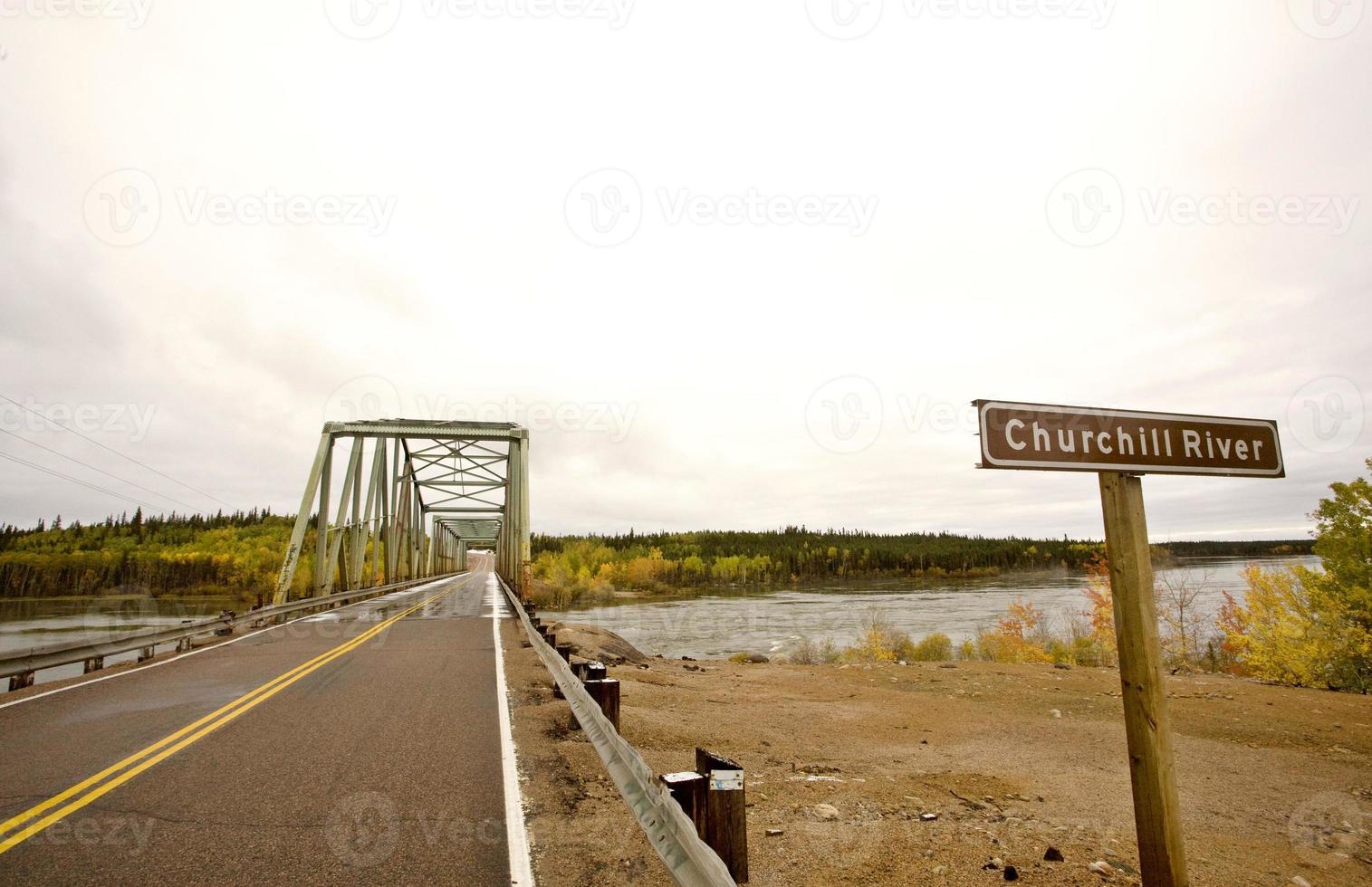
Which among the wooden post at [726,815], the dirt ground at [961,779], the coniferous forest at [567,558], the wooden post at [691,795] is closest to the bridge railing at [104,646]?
the dirt ground at [961,779]

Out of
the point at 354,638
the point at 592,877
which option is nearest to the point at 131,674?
the point at 354,638

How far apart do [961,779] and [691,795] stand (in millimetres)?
4884

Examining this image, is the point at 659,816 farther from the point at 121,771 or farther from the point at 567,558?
the point at 567,558

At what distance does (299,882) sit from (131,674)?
953 cm

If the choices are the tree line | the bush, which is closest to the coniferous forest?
the tree line

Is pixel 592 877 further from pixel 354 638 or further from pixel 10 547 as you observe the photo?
pixel 10 547

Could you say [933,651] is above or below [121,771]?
below

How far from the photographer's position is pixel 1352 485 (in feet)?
72.2

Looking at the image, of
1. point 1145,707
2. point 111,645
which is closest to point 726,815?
point 1145,707

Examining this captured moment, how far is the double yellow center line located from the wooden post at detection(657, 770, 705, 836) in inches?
153

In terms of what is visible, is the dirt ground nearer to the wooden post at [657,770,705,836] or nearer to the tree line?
the wooden post at [657,770,705,836]

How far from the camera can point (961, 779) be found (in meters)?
6.50

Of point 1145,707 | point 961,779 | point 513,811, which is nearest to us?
point 1145,707

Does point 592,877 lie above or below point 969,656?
above
